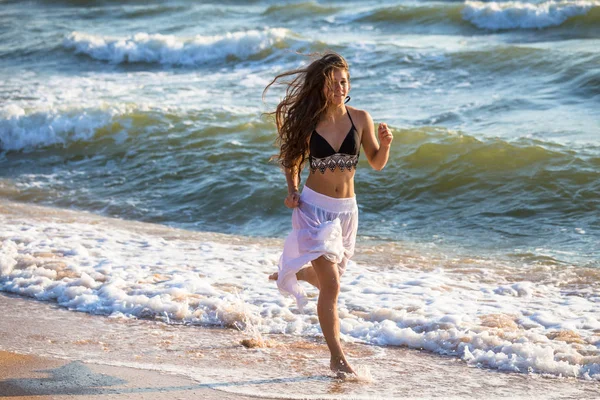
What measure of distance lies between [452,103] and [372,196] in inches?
150

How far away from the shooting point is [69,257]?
7.42 m

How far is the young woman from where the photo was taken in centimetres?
468

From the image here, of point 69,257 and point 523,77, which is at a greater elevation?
point 523,77

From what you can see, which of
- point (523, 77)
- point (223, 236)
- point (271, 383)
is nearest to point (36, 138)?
point (223, 236)

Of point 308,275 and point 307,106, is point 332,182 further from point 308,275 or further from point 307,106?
point 308,275

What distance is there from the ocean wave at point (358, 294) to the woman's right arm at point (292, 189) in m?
1.26

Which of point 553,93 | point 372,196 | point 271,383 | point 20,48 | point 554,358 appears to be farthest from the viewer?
point 20,48

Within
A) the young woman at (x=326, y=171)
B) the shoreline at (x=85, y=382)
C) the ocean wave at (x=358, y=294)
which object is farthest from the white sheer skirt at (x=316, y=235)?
the ocean wave at (x=358, y=294)

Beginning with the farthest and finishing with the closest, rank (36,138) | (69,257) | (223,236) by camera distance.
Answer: (36,138) < (223,236) < (69,257)

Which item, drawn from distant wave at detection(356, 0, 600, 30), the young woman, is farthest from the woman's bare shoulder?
distant wave at detection(356, 0, 600, 30)

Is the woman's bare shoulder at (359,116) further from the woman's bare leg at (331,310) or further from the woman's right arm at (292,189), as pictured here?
the woman's bare leg at (331,310)

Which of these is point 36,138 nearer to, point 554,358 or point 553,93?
point 553,93

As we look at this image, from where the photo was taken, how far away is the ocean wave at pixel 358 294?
543 cm

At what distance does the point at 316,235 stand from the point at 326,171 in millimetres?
377
